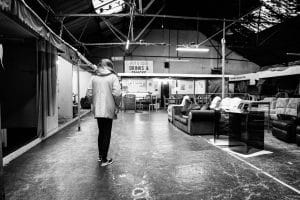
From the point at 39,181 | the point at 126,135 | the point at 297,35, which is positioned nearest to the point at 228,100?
the point at 126,135

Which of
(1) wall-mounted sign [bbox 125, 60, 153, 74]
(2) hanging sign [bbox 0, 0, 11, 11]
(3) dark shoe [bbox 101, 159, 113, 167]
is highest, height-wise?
(1) wall-mounted sign [bbox 125, 60, 153, 74]

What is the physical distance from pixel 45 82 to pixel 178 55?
12.2 meters

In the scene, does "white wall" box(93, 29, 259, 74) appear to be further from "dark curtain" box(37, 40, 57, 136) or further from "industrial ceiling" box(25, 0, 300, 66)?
"dark curtain" box(37, 40, 57, 136)

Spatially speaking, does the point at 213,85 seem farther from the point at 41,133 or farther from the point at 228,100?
the point at 41,133

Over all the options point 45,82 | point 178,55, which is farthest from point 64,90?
point 178,55

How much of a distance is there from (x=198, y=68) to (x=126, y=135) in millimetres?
11707

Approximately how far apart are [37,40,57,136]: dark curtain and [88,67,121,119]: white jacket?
2.12 m

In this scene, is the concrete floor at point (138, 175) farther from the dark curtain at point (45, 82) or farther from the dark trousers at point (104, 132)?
the dark curtain at point (45, 82)

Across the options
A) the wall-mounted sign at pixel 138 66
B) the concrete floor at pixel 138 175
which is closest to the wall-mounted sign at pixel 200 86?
the wall-mounted sign at pixel 138 66

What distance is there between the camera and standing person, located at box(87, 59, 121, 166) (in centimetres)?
293

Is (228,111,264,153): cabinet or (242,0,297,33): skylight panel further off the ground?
(242,0,297,33): skylight panel

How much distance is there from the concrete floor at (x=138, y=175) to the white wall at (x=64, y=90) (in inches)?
158

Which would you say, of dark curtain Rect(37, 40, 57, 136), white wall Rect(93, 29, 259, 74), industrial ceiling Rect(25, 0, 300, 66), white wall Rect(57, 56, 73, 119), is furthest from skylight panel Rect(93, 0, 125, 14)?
white wall Rect(93, 29, 259, 74)

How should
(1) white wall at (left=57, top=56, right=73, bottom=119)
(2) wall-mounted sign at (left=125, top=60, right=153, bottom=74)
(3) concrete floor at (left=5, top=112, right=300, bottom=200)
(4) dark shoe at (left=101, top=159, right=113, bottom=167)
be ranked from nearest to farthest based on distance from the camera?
1. (3) concrete floor at (left=5, top=112, right=300, bottom=200)
2. (4) dark shoe at (left=101, top=159, right=113, bottom=167)
3. (1) white wall at (left=57, top=56, right=73, bottom=119)
4. (2) wall-mounted sign at (left=125, top=60, right=153, bottom=74)
